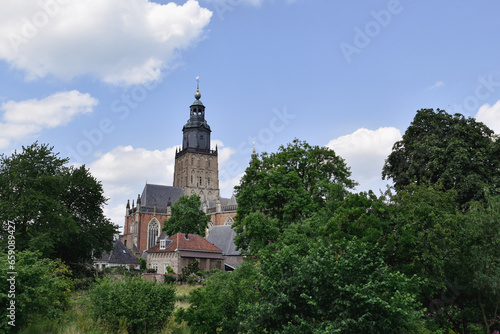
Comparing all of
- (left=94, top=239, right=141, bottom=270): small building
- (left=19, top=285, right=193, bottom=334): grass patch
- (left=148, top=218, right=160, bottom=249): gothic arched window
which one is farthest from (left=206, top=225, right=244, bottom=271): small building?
(left=148, top=218, right=160, bottom=249): gothic arched window

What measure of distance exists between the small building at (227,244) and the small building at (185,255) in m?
4.58

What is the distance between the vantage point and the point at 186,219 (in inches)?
2459

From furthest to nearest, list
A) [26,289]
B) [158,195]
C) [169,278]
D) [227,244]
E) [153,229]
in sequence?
[158,195], [153,229], [227,244], [169,278], [26,289]

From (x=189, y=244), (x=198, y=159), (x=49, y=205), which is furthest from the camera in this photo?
(x=198, y=159)

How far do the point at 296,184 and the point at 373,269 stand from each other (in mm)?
18699

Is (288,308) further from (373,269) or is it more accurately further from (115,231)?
(115,231)

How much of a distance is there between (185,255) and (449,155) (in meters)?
27.9

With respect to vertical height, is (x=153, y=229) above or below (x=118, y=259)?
above

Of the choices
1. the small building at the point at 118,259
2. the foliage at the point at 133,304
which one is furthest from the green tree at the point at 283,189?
the small building at the point at 118,259

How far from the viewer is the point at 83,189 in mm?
34219

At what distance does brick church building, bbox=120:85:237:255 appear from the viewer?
3642 inches

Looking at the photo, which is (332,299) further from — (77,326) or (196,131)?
(196,131)

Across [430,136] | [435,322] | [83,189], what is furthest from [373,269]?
[83,189]

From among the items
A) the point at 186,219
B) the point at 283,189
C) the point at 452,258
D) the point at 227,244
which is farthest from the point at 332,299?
the point at 186,219
